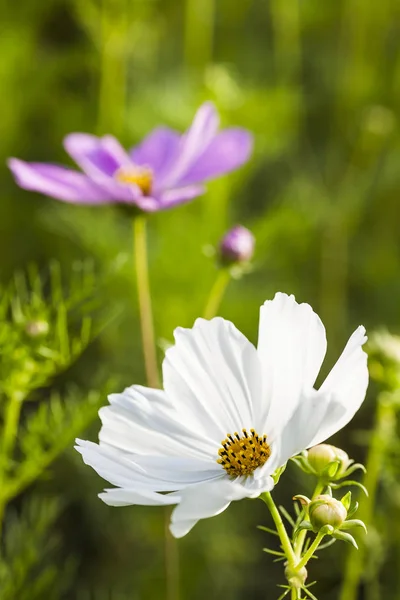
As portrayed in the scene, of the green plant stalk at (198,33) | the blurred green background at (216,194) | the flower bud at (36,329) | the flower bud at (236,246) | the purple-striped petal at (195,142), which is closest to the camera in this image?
the flower bud at (36,329)

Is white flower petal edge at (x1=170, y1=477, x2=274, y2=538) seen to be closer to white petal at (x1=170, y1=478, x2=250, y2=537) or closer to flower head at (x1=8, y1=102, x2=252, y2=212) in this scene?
white petal at (x1=170, y1=478, x2=250, y2=537)

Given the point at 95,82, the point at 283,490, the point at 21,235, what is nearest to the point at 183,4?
the point at 95,82

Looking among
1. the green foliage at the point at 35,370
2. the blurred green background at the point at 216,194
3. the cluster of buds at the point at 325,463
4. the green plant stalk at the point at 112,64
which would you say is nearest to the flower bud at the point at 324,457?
the cluster of buds at the point at 325,463

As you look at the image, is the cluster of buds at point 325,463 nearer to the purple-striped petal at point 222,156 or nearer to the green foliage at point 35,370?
the green foliage at point 35,370

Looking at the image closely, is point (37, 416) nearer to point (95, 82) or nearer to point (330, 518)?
point (330, 518)

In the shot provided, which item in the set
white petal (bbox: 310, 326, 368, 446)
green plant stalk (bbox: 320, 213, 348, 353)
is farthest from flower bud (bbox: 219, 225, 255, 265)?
green plant stalk (bbox: 320, 213, 348, 353)

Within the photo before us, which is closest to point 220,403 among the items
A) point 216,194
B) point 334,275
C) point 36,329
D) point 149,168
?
point 36,329
